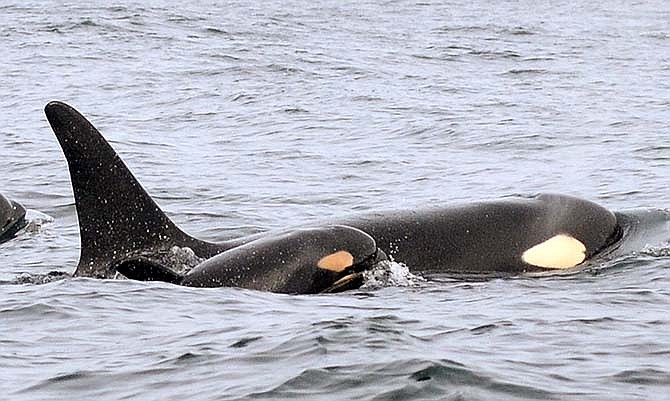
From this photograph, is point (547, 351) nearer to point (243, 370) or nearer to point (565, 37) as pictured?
point (243, 370)

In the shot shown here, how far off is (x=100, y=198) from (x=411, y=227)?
222cm

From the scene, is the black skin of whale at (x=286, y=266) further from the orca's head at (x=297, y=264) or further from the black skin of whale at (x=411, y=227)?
the black skin of whale at (x=411, y=227)

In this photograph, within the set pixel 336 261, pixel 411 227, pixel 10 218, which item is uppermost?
pixel 411 227

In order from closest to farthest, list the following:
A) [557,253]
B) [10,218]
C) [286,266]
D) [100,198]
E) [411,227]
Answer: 1. [286,266]
2. [100,198]
3. [411,227]
4. [557,253]
5. [10,218]

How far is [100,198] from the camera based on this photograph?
1005 cm

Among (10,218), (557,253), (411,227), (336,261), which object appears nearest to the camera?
(336,261)

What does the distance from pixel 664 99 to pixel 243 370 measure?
1821 cm

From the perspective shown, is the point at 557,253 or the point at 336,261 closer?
the point at 336,261

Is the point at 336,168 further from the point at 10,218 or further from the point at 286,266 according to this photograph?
the point at 286,266

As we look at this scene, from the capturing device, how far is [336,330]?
7883mm

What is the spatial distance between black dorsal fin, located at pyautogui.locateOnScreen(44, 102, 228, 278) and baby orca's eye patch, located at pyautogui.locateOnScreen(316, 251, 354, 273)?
136 cm

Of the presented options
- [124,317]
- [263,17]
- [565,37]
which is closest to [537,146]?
[124,317]

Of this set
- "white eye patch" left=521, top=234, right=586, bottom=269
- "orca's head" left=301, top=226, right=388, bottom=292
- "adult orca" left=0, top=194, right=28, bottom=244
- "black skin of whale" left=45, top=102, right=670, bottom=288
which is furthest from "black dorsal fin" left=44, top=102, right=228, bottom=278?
"adult orca" left=0, top=194, right=28, bottom=244

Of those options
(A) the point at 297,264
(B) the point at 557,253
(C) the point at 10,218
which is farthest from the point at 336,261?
(C) the point at 10,218
